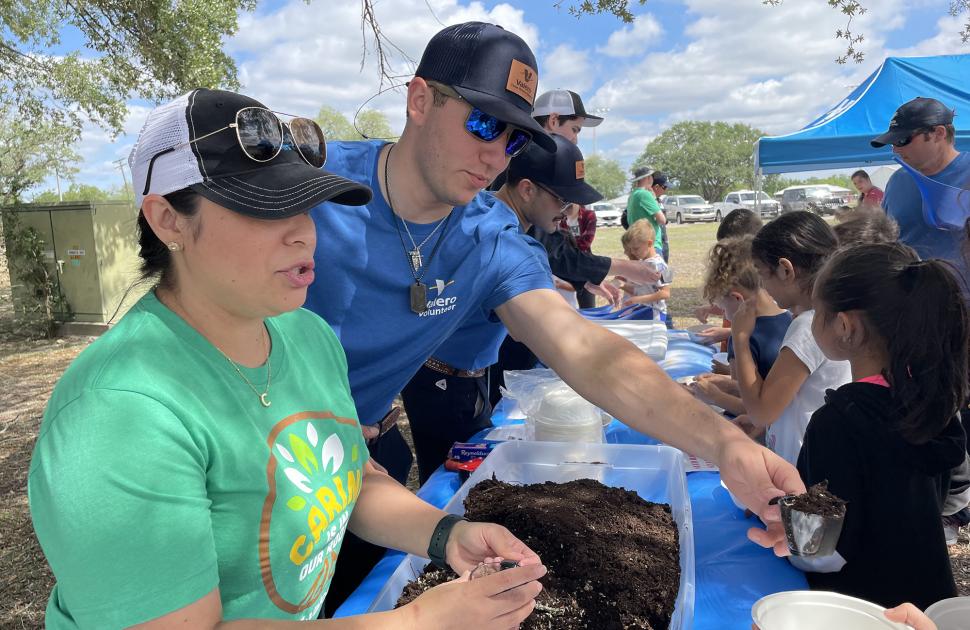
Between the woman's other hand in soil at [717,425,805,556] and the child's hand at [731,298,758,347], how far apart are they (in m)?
1.33

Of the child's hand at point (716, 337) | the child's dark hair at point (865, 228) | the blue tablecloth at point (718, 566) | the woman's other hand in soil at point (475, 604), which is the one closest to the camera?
the woman's other hand in soil at point (475, 604)

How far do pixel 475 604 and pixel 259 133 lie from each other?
0.74 metres

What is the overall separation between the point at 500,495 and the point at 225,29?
6054 millimetres

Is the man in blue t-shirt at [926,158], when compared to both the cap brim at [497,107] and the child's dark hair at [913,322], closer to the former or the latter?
the child's dark hair at [913,322]

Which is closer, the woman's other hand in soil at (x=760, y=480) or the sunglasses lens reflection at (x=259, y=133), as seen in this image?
the sunglasses lens reflection at (x=259, y=133)

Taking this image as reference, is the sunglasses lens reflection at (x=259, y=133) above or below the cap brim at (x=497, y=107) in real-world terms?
below

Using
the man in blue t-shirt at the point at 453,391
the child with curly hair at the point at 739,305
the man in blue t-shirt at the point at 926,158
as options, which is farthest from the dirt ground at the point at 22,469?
the man in blue t-shirt at the point at 453,391

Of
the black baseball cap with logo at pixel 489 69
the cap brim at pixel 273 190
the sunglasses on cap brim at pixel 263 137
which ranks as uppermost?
the black baseball cap with logo at pixel 489 69

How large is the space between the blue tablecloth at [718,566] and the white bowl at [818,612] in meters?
0.35

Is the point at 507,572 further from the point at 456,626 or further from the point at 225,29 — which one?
the point at 225,29

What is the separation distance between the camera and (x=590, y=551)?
129 cm

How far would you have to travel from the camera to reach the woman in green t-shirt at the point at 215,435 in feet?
2.37

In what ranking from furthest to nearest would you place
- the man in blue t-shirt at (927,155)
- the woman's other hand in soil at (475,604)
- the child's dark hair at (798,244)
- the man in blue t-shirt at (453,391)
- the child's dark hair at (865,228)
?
the man in blue t-shirt at (927,155) < the child's dark hair at (865,228) < the child's dark hair at (798,244) < the man in blue t-shirt at (453,391) < the woman's other hand in soil at (475,604)

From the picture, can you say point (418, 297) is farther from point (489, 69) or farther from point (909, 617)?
point (909, 617)
